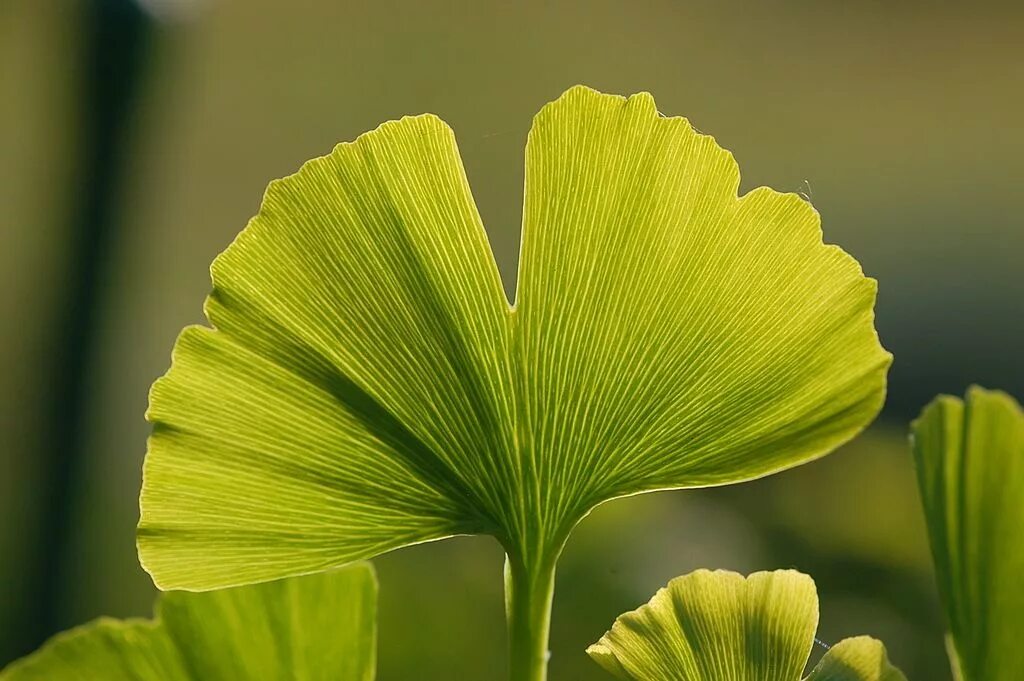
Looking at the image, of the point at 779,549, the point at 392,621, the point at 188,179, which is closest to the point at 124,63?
the point at 188,179

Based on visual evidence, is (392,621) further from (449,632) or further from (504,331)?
(504,331)

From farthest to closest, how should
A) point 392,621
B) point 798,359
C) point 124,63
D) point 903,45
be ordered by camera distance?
point 124,63 < point 903,45 < point 392,621 < point 798,359

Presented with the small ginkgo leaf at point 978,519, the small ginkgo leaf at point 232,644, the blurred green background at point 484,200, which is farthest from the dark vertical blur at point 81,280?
the small ginkgo leaf at point 978,519

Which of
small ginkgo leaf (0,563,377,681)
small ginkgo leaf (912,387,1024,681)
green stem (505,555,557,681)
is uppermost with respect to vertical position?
small ginkgo leaf (912,387,1024,681)

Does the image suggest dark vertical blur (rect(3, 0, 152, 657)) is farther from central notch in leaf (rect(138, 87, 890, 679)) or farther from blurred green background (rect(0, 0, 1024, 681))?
central notch in leaf (rect(138, 87, 890, 679))

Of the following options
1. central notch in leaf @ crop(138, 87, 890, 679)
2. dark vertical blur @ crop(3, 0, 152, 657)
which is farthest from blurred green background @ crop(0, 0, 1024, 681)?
central notch in leaf @ crop(138, 87, 890, 679)

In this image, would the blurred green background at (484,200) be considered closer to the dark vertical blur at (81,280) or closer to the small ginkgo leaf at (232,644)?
the dark vertical blur at (81,280)

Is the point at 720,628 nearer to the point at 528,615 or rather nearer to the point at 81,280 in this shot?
the point at 528,615
